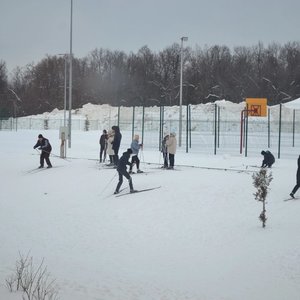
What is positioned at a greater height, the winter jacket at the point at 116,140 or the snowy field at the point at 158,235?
the winter jacket at the point at 116,140

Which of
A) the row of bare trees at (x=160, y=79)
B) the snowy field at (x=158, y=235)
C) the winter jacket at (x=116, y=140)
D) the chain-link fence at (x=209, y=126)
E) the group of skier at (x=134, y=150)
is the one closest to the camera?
the snowy field at (x=158, y=235)

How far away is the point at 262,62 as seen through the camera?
83750 millimetres

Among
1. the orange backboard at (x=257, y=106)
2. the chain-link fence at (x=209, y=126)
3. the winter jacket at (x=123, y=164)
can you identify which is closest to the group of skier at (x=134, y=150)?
the winter jacket at (x=123, y=164)

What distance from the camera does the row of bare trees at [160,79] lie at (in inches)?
3078

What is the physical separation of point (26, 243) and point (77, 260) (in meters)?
1.94

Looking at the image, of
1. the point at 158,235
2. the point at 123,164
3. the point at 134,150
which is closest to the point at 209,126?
the point at 134,150

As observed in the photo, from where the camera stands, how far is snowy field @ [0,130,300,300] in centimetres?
895

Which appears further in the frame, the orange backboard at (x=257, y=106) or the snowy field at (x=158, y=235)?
the orange backboard at (x=257, y=106)

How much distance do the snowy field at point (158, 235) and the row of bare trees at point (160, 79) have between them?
191ft

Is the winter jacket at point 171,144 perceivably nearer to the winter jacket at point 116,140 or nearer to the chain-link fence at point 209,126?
the winter jacket at point 116,140

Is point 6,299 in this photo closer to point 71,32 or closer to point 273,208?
point 273,208

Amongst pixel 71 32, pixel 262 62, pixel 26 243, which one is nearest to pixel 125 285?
pixel 26 243

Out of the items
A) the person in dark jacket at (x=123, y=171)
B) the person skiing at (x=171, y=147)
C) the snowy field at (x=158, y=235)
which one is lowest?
the snowy field at (x=158, y=235)

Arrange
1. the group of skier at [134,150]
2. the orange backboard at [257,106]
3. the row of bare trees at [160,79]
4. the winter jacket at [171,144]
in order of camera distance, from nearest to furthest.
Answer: the group of skier at [134,150], the winter jacket at [171,144], the orange backboard at [257,106], the row of bare trees at [160,79]
